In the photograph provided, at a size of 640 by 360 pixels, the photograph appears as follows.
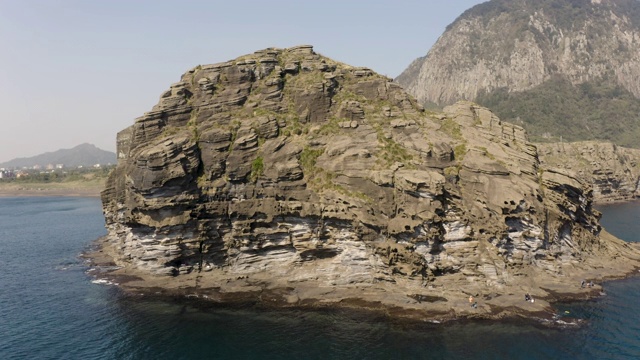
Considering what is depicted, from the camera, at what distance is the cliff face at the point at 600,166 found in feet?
544

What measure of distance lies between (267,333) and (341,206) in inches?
888

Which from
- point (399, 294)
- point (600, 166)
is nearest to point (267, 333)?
point (399, 294)

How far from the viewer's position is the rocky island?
202 ft

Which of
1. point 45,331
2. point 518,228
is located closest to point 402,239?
point 518,228

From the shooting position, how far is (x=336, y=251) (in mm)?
65062

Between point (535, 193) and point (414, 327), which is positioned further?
point (535, 193)

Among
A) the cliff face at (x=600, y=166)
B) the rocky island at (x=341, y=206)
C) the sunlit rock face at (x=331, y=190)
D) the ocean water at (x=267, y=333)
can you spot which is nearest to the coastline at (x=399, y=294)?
the rocky island at (x=341, y=206)

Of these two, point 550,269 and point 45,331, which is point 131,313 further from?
point 550,269

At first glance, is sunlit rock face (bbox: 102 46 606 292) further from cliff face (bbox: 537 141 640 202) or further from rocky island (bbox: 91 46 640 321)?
cliff face (bbox: 537 141 640 202)

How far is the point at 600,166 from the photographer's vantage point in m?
167

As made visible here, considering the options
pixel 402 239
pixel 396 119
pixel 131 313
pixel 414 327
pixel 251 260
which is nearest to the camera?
pixel 414 327

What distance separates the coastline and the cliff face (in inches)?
4417

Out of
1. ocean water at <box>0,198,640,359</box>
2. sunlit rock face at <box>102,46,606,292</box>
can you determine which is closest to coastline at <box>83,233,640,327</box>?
sunlit rock face at <box>102,46,606,292</box>

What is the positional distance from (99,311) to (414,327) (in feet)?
148
